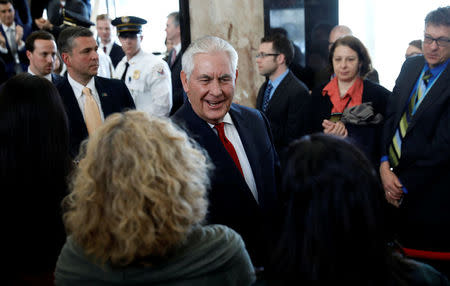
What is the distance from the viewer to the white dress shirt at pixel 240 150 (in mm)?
1848

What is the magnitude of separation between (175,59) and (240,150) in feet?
10.9

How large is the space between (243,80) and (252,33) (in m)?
0.45

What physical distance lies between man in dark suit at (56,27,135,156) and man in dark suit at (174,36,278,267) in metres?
1.09

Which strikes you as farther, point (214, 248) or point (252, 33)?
point (252, 33)

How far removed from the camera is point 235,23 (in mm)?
4191

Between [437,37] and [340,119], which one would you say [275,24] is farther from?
[437,37]

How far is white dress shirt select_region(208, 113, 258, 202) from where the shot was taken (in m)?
1.85

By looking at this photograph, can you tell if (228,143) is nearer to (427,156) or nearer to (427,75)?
(427,156)

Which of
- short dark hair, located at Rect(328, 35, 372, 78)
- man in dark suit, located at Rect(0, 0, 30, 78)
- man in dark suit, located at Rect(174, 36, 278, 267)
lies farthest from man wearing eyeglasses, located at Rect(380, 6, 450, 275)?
man in dark suit, located at Rect(0, 0, 30, 78)

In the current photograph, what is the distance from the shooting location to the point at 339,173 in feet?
3.06

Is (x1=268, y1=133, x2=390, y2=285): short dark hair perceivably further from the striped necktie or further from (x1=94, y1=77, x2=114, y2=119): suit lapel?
(x1=94, y1=77, x2=114, y2=119): suit lapel

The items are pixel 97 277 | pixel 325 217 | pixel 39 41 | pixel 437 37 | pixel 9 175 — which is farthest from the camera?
pixel 39 41

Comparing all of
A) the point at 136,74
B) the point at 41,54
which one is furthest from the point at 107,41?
the point at 41,54

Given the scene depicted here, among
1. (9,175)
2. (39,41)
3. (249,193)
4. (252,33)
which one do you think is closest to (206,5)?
(252,33)
